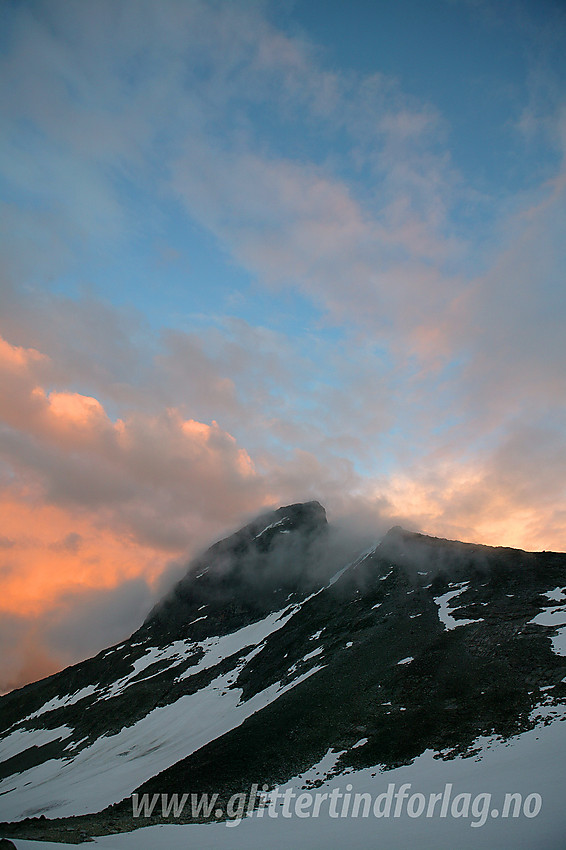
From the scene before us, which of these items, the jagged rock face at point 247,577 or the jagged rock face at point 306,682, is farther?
the jagged rock face at point 247,577

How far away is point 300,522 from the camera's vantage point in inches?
6895

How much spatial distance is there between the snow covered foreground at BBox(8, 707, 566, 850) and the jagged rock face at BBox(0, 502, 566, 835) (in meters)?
3.30

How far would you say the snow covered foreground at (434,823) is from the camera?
18531 mm

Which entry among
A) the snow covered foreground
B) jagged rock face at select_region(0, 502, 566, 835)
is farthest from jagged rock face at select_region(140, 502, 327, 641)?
the snow covered foreground

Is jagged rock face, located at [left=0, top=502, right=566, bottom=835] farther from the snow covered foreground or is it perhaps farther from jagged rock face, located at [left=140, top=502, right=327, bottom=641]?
the snow covered foreground

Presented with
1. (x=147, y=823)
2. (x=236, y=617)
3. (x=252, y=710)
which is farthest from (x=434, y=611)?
(x=236, y=617)

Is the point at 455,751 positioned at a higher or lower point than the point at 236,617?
lower

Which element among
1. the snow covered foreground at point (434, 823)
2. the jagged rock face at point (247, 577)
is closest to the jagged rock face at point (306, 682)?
the jagged rock face at point (247, 577)

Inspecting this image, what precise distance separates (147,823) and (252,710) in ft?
115

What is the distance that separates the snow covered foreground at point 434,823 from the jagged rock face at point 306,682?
3301 millimetres

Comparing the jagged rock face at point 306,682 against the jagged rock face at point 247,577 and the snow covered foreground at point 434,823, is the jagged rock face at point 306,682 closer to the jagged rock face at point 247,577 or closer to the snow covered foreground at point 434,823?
the jagged rock face at point 247,577

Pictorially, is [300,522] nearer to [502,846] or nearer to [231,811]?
[231,811]

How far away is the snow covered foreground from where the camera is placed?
60.8 ft

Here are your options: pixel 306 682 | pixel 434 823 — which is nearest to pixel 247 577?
pixel 306 682
